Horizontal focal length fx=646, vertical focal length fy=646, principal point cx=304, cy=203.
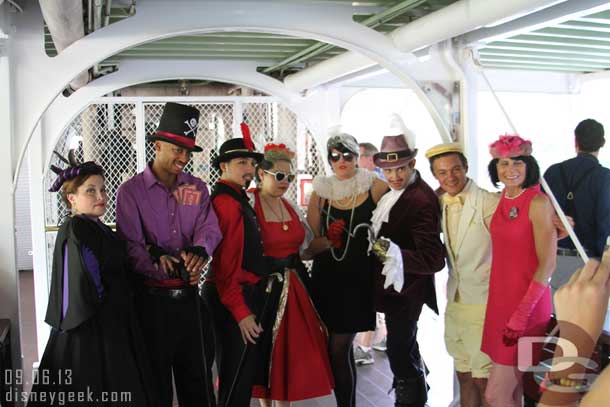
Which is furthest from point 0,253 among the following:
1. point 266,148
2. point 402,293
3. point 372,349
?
point 372,349

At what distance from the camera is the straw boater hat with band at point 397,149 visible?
12.2 ft

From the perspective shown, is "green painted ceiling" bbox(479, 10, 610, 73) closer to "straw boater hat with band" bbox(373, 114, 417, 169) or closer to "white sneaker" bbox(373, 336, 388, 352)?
"straw boater hat with band" bbox(373, 114, 417, 169)

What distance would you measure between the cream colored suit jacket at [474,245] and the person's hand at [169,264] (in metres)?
1.50

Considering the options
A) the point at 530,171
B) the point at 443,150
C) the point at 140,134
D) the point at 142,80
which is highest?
the point at 142,80

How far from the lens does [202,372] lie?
11.1 ft

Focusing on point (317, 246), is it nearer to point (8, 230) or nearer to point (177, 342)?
point (177, 342)

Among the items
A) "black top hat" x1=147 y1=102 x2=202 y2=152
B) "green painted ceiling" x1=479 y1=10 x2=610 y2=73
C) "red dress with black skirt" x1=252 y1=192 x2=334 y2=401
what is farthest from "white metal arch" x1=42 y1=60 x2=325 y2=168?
"red dress with black skirt" x1=252 y1=192 x2=334 y2=401

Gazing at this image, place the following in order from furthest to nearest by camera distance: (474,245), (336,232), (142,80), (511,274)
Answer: (142,80), (336,232), (474,245), (511,274)

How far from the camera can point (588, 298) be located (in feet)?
4.09

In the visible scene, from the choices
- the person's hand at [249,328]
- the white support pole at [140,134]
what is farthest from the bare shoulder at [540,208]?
the white support pole at [140,134]

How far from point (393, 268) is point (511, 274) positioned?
0.64 m

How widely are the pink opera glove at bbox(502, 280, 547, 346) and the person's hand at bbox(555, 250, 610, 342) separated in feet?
5.82

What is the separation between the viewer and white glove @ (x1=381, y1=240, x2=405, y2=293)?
3460mm

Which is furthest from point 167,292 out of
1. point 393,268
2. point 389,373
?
point 389,373
